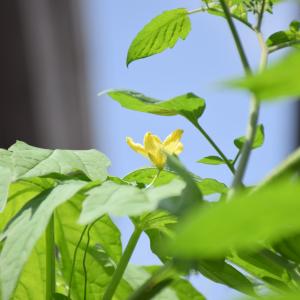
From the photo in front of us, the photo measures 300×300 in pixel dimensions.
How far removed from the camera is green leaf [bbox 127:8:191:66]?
39cm

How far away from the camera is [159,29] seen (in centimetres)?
39

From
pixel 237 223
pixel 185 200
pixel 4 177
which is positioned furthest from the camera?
pixel 4 177

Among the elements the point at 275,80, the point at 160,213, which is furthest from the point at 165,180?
the point at 275,80

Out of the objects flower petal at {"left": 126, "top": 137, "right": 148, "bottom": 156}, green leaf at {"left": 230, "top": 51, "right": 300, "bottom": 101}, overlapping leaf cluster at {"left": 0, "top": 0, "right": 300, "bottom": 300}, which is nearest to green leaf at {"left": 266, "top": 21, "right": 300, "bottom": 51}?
overlapping leaf cluster at {"left": 0, "top": 0, "right": 300, "bottom": 300}

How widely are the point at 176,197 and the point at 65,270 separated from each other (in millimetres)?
218

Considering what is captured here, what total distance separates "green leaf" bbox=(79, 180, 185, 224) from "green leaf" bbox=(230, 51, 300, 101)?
0.11 meters

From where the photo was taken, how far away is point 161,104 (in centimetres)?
32

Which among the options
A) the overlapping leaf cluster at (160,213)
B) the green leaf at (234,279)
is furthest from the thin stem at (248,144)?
the green leaf at (234,279)

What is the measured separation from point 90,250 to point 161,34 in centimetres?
13

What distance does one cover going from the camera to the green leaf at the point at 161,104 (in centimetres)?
33

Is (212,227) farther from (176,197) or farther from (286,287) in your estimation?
(286,287)

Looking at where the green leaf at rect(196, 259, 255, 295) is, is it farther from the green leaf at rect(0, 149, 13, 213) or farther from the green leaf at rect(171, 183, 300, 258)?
the green leaf at rect(171, 183, 300, 258)

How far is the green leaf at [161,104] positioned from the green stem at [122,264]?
56mm

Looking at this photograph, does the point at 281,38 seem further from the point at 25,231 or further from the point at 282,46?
the point at 25,231
